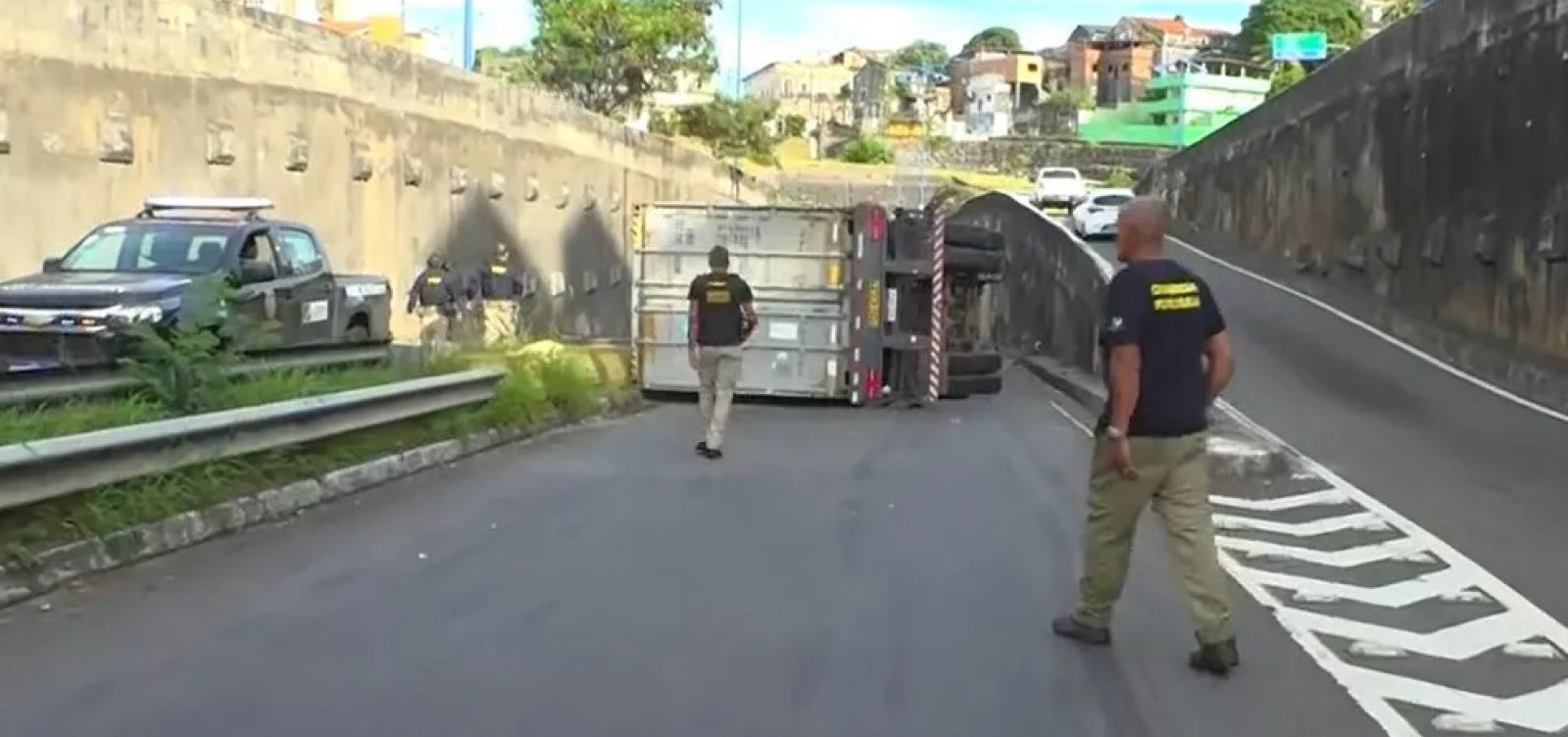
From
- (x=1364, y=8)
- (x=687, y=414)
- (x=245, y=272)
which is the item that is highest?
(x=1364, y=8)

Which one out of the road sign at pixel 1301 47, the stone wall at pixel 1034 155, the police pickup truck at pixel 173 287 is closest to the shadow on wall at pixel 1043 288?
the police pickup truck at pixel 173 287

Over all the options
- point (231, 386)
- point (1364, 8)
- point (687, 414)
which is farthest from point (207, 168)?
point (1364, 8)

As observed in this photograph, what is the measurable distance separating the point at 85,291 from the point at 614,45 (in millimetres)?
59898

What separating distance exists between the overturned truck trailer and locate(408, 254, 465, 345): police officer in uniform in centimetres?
424

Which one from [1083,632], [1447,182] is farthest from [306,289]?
[1447,182]

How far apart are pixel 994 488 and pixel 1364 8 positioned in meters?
155

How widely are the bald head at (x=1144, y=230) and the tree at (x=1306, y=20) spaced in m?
132

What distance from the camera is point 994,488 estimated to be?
14.0 meters

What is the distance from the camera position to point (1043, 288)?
34.7 m

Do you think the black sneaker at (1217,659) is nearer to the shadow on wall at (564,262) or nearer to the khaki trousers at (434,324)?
the khaki trousers at (434,324)

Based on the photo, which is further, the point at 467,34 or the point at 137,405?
the point at 467,34

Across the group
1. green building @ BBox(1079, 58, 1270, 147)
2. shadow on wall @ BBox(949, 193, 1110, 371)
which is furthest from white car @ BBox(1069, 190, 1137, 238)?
green building @ BBox(1079, 58, 1270, 147)

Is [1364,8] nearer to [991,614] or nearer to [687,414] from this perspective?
[687,414]

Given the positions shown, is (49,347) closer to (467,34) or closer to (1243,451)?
(1243,451)
